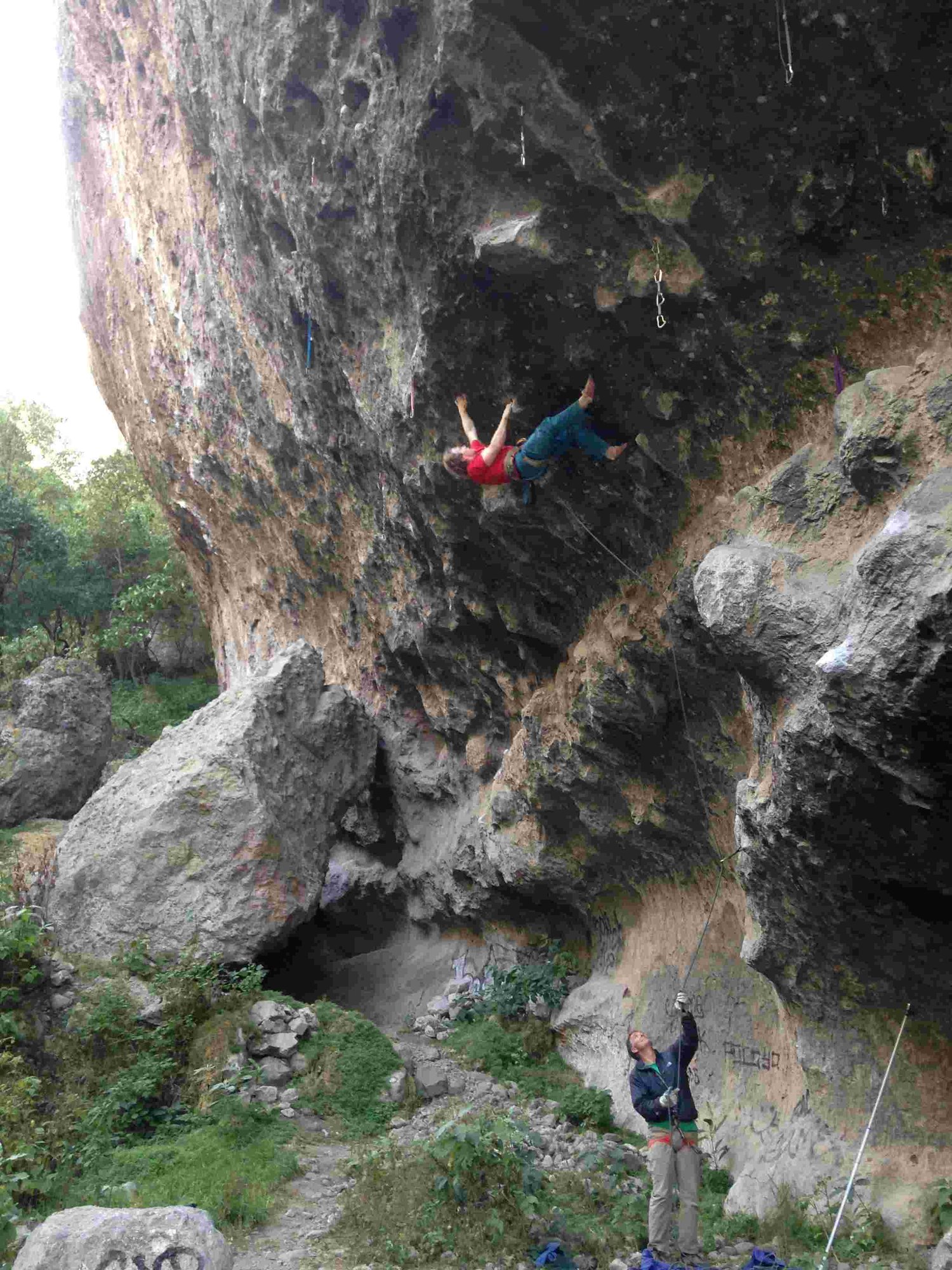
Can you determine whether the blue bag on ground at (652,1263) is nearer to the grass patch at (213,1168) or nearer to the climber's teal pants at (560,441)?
the grass patch at (213,1168)

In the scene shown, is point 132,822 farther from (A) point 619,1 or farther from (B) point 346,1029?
(A) point 619,1

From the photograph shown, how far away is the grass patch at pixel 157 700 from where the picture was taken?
931 inches

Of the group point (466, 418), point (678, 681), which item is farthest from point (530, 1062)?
point (466, 418)

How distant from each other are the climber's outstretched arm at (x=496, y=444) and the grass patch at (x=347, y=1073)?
5.52m

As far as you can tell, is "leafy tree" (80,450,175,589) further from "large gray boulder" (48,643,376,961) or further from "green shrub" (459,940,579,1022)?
"green shrub" (459,940,579,1022)

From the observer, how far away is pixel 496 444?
7.49 metres

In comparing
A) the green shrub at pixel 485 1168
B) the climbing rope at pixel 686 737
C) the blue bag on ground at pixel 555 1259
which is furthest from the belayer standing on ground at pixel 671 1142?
the climbing rope at pixel 686 737

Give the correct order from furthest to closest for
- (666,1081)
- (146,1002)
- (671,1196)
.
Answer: (146,1002) < (666,1081) < (671,1196)

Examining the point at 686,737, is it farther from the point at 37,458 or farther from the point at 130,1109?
the point at 37,458

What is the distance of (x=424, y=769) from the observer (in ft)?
45.8

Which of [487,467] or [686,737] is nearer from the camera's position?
[487,467]

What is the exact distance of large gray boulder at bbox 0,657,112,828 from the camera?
1695cm

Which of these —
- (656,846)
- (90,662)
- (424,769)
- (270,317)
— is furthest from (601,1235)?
(90,662)

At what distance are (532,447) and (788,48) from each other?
9.59 feet
